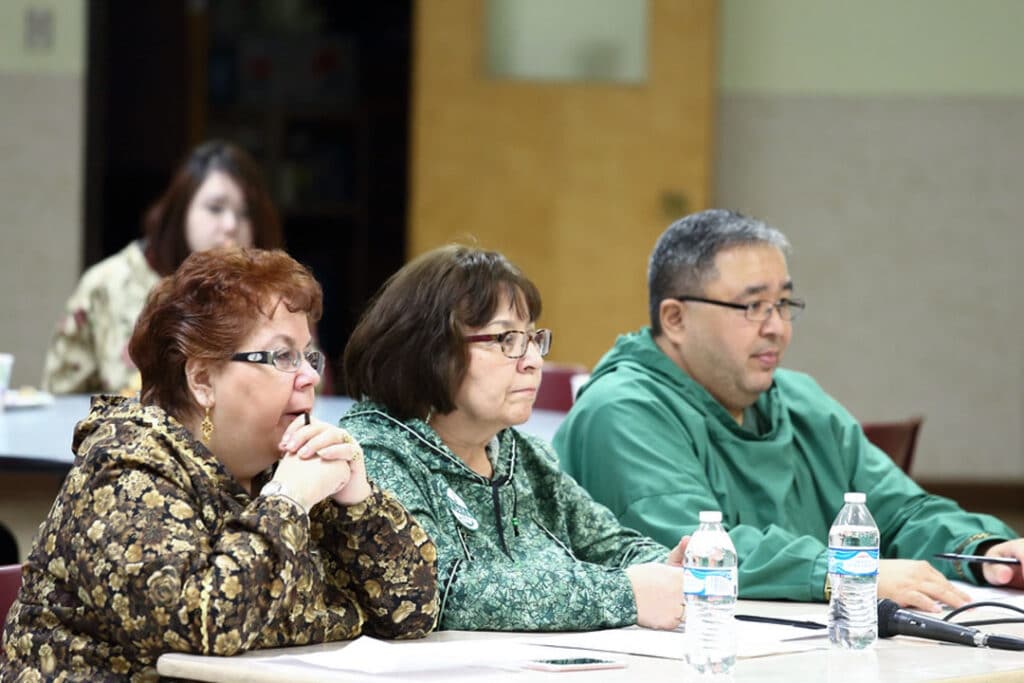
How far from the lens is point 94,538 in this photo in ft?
7.02

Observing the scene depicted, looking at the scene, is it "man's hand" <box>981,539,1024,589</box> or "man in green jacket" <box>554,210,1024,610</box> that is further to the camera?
Answer: "man in green jacket" <box>554,210,1024,610</box>

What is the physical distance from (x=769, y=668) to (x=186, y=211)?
353 centimetres

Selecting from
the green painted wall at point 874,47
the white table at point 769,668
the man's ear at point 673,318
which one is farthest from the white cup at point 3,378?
the green painted wall at point 874,47

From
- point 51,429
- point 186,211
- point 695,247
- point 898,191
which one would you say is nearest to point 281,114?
point 898,191

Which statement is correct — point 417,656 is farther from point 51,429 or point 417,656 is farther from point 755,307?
point 51,429

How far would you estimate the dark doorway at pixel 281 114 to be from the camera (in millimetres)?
8922

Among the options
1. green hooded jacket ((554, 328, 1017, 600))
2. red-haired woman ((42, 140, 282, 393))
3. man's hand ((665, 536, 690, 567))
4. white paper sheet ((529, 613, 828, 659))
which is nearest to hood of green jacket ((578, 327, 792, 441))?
green hooded jacket ((554, 328, 1017, 600))

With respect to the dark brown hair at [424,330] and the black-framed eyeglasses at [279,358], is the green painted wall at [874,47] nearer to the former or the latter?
the dark brown hair at [424,330]

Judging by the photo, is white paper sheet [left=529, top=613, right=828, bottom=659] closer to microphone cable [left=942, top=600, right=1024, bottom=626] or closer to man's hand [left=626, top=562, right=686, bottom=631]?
man's hand [left=626, top=562, right=686, bottom=631]

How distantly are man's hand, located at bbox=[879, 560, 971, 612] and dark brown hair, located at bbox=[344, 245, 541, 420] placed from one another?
795mm

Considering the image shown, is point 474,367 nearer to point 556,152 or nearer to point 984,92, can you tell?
point 556,152

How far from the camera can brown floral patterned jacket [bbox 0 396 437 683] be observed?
2.12m

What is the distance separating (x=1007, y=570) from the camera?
3.07m

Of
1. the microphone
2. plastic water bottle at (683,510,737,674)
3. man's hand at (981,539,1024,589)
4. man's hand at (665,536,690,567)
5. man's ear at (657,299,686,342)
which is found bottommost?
man's hand at (981,539,1024,589)
